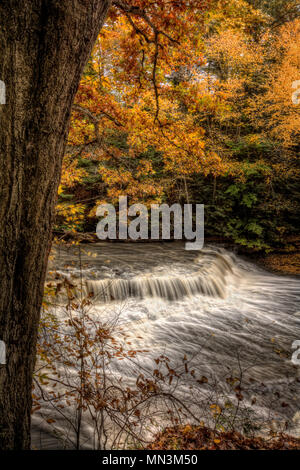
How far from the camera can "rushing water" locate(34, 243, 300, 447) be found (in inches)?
184

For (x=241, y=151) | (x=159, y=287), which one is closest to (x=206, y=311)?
(x=159, y=287)

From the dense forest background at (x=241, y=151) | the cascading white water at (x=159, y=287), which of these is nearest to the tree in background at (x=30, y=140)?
the cascading white water at (x=159, y=287)

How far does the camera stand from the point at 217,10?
4.79m

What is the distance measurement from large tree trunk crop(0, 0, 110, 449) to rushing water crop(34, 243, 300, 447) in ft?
7.73

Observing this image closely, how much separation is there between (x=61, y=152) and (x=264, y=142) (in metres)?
13.6

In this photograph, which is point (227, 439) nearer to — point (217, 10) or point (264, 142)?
point (217, 10)

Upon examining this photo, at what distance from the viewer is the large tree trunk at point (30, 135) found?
3.99 feet

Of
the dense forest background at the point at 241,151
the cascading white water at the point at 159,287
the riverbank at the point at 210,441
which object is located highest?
the dense forest background at the point at 241,151

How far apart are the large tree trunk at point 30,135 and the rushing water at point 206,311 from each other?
92.8 inches

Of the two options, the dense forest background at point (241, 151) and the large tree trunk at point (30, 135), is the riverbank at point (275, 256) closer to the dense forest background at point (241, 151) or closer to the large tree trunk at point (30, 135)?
the dense forest background at point (241, 151)

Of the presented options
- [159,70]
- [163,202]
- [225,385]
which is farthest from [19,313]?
[163,202]

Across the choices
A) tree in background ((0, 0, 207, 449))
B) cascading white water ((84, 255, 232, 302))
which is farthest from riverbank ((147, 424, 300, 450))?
cascading white water ((84, 255, 232, 302))

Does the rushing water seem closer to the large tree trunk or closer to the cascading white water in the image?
the cascading white water

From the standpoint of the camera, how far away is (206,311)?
7305 mm
